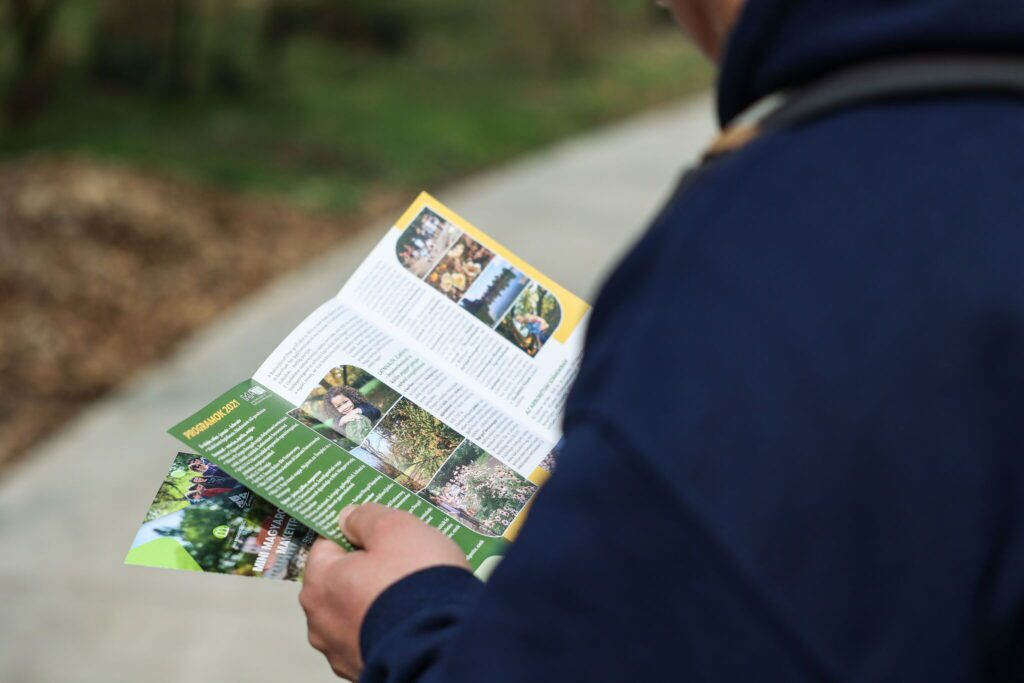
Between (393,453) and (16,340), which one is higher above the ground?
(393,453)

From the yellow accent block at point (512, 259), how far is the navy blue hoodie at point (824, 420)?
779mm

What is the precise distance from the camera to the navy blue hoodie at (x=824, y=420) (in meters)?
0.74

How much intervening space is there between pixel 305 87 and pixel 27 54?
7.44 feet

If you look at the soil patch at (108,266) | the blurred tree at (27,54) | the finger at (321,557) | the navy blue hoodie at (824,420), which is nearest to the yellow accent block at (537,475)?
the finger at (321,557)

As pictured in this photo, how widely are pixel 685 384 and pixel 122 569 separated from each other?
11.2 ft

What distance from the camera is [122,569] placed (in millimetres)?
3861

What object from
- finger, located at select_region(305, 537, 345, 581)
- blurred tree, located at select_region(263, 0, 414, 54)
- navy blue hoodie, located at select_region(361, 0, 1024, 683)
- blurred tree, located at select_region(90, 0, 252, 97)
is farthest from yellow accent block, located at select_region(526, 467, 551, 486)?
blurred tree, located at select_region(263, 0, 414, 54)

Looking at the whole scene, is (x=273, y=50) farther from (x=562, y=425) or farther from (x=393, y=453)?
(x=562, y=425)

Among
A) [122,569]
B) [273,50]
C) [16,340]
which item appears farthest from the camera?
[273,50]

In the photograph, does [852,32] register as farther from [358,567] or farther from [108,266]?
[108,266]

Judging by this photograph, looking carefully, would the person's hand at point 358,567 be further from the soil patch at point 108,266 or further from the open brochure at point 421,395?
the soil patch at point 108,266

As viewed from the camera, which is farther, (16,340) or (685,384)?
(16,340)

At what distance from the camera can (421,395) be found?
4.90ft

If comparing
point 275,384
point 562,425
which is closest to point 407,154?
point 275,384
